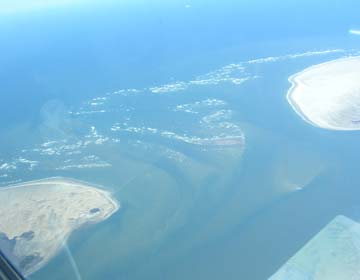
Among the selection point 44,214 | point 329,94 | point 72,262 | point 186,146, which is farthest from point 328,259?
point 329,94

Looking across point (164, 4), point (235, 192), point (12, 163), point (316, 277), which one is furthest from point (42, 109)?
point (164, 4)

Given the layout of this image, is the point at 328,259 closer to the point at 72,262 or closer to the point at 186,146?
the point at 72,262


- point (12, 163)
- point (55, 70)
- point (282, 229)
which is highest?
point (55, 70)

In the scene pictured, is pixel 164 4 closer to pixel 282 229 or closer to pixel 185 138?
pixel 185 138

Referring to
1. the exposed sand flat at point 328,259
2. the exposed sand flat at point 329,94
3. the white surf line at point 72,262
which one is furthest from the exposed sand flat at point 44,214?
the exposed sand flat at point 329,94

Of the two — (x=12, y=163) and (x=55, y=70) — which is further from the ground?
(x=55, y=70)

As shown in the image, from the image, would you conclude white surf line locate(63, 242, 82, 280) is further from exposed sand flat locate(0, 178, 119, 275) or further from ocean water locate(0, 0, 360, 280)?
exposed sand flat locate(0, 178, 119, 275)
